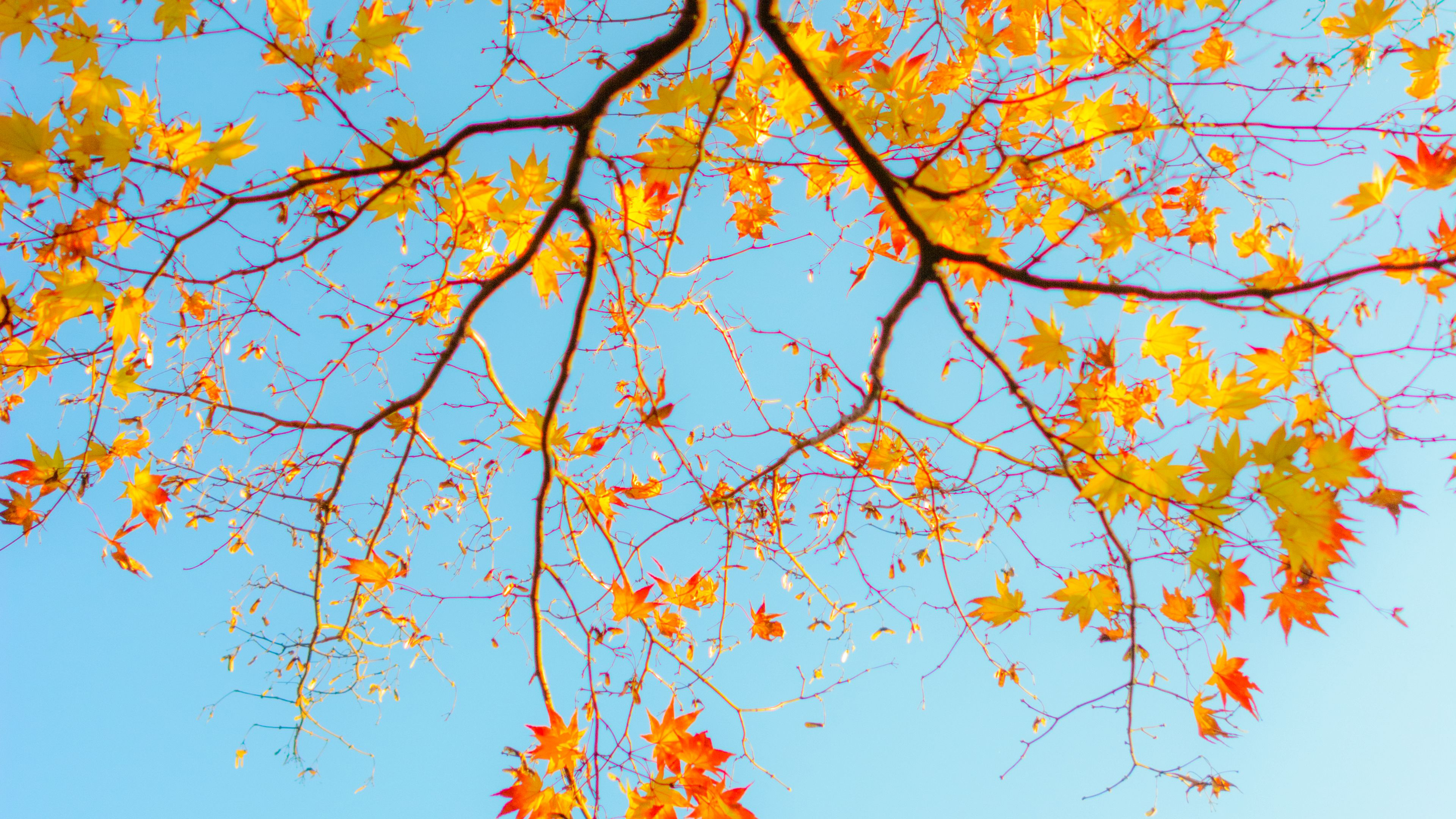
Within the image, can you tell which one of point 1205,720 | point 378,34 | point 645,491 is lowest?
point 1205,720

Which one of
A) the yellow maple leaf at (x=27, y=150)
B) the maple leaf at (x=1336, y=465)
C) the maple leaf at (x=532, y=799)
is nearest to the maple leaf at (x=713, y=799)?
the maple leaf at (x=532, y=799)

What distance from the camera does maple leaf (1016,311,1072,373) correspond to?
1.62 metres

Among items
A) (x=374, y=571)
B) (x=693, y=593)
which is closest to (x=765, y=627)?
(x=693, y=593)

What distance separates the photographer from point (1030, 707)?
2002 millimetres

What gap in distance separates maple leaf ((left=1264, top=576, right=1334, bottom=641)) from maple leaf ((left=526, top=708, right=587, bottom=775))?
170 cm

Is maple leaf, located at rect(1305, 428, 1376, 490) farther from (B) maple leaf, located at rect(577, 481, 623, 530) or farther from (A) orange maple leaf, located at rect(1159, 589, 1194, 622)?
(B) maple leaf, located at rect(577, 481, 623, 530)

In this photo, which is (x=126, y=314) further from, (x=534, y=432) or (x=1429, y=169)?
(x=1429, y=169)

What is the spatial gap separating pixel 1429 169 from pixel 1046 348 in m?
0.96

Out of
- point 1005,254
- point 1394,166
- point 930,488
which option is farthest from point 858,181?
point 1394,166

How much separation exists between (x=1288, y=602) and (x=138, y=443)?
3063 mm

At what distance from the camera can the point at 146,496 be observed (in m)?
1.88

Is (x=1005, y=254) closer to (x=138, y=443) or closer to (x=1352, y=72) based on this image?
(x=1352, y=72)

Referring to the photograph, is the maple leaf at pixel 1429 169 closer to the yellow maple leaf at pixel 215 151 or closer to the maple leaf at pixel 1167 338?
the maple leaf at pixel 1167 338

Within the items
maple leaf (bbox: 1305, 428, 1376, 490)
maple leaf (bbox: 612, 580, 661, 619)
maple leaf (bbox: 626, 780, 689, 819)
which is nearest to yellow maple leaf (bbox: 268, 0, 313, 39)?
maple leaf (bbox: 612, 580, 661, 619)
